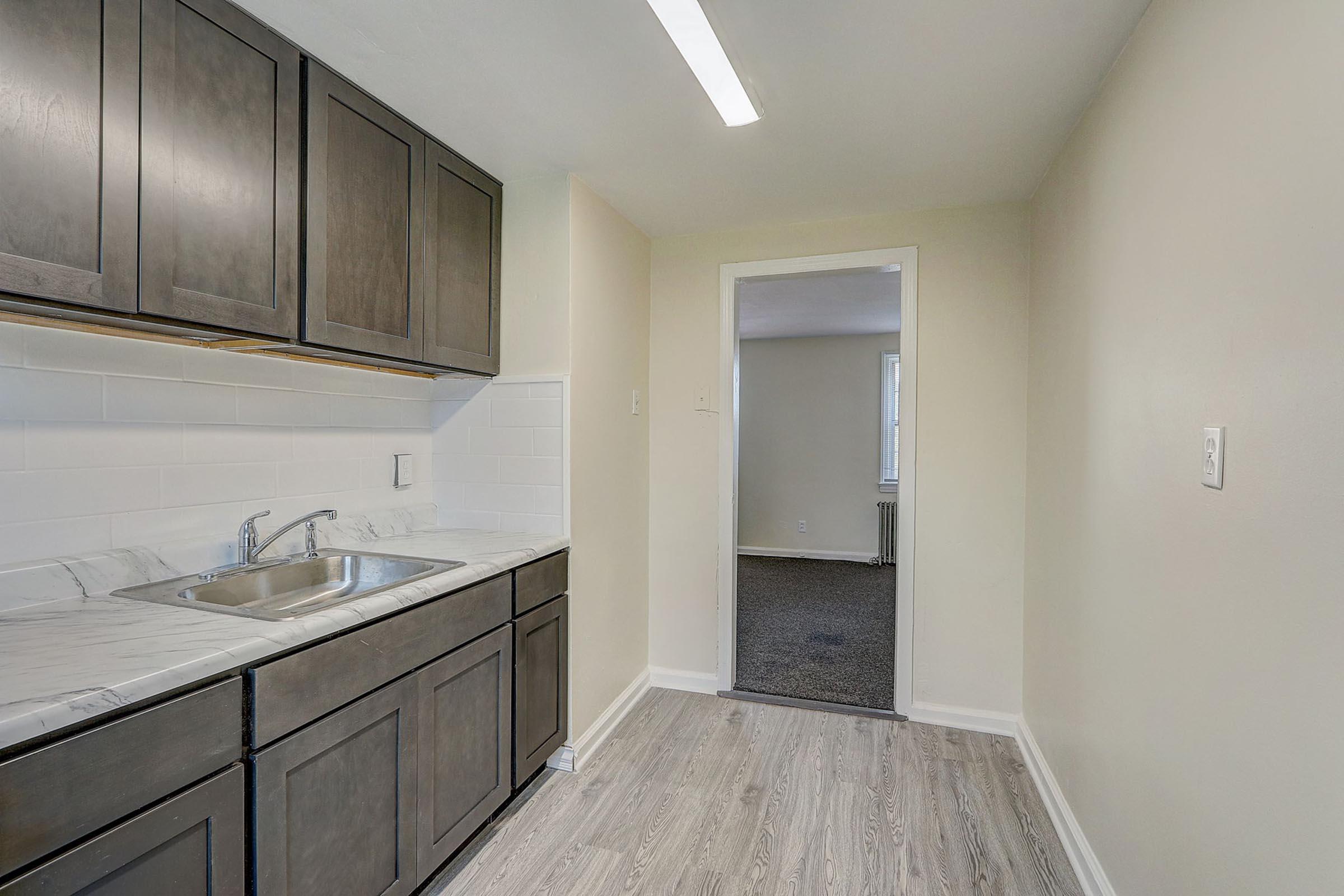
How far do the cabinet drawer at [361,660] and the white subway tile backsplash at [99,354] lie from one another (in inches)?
35.2

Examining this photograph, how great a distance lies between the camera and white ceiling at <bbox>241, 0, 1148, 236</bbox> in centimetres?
153

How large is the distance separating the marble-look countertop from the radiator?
507 centimetres

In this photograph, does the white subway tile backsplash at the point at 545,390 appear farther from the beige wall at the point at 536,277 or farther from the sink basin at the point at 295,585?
the sink basin at the point at 295,585

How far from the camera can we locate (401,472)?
7.96 ft

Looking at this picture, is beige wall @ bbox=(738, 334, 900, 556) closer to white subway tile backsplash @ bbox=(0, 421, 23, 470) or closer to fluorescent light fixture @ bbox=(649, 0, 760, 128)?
fluorescent light fixture @ bbox=(649, 0, 760, 128)

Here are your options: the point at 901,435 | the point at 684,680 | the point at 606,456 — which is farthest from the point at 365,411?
the point at 901,435

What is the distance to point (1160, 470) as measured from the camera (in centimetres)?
140

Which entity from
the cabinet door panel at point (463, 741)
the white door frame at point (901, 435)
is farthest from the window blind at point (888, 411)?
the cabinet door panel at point (463, 741)

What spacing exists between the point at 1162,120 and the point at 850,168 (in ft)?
3.61

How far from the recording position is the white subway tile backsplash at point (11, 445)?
4.50 feet

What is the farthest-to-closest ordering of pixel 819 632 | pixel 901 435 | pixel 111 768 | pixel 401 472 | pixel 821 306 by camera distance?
pixel 821 306 < pixel 819 632 < pixel 901 435 < pixel 401 472 < pixel 111 768

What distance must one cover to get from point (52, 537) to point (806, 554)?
19.6 ft

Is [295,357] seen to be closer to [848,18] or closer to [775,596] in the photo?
[848,18]

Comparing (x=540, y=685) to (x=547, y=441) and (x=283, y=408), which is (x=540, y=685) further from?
(x=283, y=408)
